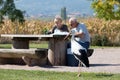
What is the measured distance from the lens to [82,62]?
52.5 ft

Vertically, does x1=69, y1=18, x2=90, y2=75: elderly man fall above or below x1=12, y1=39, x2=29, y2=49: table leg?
above

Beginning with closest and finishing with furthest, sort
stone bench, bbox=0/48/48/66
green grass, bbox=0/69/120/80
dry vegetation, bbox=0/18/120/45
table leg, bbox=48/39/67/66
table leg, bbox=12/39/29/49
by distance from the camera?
green grass, bbox=0/69/120/80, stone bench, bbox=0/48/48/66, table leg, bbox=48/39/67/66, table leg, bbox=12/39/29/49, dry vegetation, bbox=0/18/120/45

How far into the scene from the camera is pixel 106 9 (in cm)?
3162

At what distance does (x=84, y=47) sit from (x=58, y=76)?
1.38m

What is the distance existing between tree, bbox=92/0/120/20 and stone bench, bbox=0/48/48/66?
13.8 metres

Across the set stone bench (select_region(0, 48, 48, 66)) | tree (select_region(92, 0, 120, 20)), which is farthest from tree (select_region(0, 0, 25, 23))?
stone bench (select_region(0, 48, 48, 66))

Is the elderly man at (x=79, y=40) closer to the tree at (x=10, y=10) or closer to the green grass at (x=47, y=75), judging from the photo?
the green grass at (x=47, y=75)

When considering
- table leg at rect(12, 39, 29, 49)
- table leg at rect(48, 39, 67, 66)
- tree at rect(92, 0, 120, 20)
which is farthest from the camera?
tree at rect(92, 0, 120, 20)

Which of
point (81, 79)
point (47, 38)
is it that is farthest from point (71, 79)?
point (47, 38)

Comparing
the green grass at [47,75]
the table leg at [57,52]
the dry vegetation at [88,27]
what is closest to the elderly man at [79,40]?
the green grass at [47,75]

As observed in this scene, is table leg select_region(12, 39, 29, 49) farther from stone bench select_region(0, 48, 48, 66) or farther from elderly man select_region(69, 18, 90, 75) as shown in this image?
elderly man select_region(69, 18, 90, 75)

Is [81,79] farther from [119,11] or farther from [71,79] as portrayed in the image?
[119,11]

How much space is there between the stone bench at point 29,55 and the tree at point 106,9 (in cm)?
1378

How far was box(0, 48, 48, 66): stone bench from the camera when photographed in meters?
17.3
